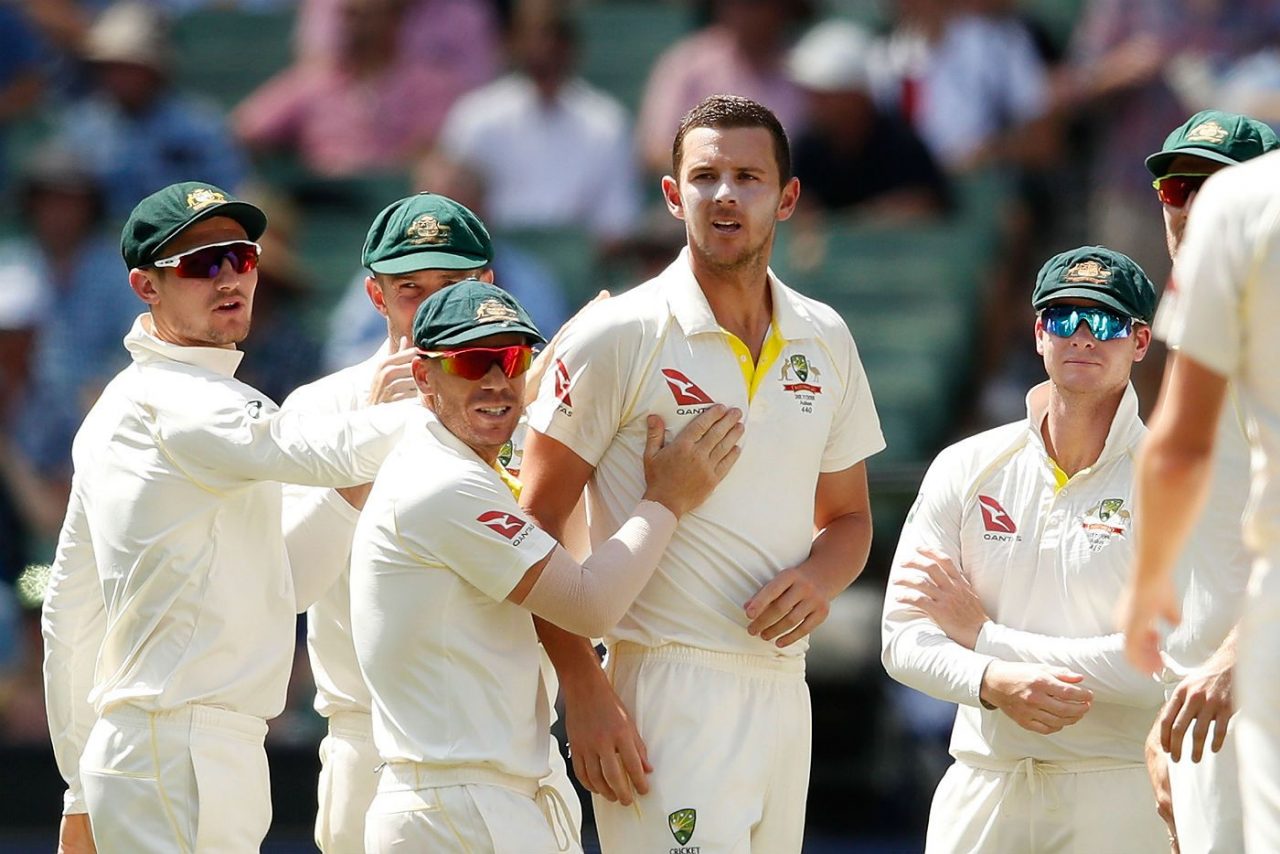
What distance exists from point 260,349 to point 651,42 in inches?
139

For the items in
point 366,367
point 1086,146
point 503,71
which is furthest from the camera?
point 503,71

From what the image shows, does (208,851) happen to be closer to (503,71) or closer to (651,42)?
(503,71)

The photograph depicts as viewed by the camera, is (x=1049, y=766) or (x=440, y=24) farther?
(x=440, y=24)

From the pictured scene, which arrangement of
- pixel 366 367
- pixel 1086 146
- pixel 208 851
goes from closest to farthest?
pixel 208 851 → pixel 366 367 → pixel 1086 146

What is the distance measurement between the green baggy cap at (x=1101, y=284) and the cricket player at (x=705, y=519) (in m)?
0.65

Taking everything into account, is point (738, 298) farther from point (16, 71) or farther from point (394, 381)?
point (16, 71)

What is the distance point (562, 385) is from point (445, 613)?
65 centimetres

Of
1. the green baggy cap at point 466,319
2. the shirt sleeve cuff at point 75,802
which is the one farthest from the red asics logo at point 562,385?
the shirt sleeve cuff at point 75,802

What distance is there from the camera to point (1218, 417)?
340cm

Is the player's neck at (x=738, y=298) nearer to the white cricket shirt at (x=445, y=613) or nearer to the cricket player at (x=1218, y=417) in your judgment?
the white cricket shirt at (x=445, y=613)

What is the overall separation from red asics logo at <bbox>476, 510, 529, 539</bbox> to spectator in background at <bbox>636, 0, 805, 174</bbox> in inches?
260

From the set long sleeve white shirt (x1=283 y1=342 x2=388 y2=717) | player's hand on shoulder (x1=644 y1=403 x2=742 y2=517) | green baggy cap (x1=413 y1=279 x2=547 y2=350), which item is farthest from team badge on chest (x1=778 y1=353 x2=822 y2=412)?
long sleeve white shirt (x1=283 y1=342 x2=388 y2=717)

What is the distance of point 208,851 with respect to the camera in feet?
15.3

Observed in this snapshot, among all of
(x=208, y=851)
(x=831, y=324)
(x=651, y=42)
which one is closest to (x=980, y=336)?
(x=651, y=42)
